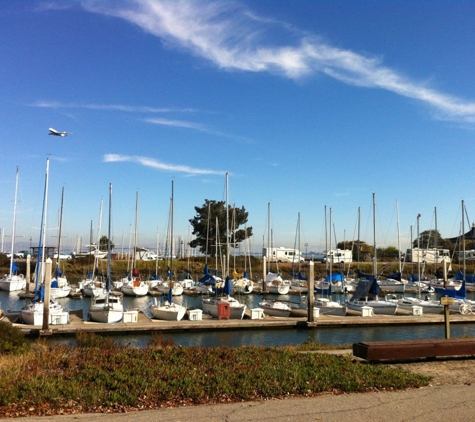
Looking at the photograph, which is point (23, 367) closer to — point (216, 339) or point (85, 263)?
point (216, 339)

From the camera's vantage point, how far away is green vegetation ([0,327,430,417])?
8.82 metres

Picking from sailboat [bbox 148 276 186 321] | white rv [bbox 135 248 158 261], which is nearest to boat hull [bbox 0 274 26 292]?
sailboat [bbox 148 276 186 321]

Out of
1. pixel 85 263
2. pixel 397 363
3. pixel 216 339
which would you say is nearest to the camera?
pixel 397 363

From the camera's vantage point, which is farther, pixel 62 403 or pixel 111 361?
pixel 111 361

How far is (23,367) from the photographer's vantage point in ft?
34.8

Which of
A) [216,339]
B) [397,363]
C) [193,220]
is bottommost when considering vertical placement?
[216,339]

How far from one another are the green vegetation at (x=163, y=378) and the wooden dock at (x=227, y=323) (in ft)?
47.4

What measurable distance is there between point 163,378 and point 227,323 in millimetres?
19457

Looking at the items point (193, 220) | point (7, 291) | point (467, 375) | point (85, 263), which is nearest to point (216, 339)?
point (467, 375)

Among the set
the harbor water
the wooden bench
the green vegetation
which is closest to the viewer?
the green vegetation

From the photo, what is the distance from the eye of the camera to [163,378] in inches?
408

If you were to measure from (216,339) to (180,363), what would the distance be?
53.0 feet

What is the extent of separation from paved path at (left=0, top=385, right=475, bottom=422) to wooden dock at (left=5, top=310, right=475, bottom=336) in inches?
717

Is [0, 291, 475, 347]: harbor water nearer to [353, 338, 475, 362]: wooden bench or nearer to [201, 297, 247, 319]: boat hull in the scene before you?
[201, 297, 247, 319]: boat hull
